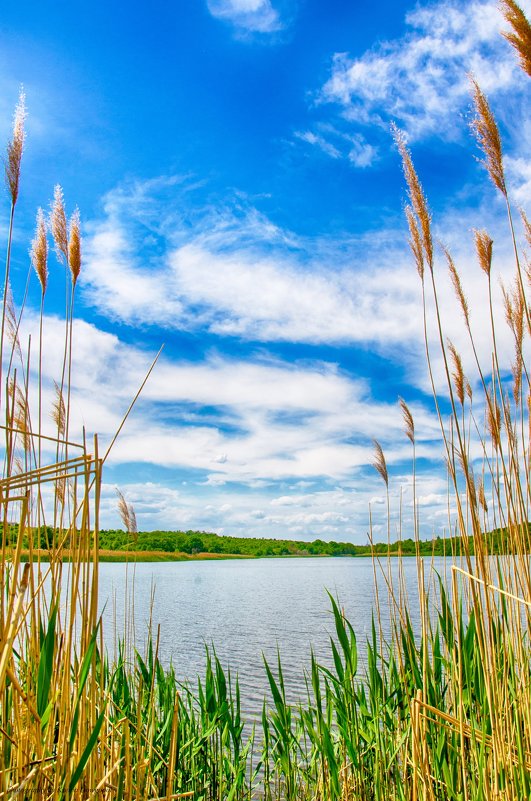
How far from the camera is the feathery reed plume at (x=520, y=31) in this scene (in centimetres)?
175

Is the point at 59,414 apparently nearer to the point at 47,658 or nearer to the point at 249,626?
the point at 47,658

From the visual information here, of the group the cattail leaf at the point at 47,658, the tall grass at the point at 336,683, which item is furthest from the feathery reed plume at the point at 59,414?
the cattail leaf at the point at 47,658

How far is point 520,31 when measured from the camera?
176cm

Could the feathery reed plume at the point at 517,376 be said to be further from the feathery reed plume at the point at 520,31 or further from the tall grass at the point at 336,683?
the feathery reed plume at the point at 520,31

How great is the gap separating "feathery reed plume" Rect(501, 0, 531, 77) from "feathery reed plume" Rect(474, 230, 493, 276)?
2.47ft

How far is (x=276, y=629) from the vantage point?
1547 cm

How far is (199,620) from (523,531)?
16794 mm

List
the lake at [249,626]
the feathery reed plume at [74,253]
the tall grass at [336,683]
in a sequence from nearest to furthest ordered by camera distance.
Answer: the tall grass at [336,683], the feathery reed plume at [74,253], the lake at [249,626]

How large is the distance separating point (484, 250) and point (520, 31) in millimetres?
862

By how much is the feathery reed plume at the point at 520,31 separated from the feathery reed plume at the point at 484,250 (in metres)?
0.75

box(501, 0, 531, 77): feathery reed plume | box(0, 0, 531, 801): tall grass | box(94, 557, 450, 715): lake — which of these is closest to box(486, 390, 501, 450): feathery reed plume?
box(0, 0, 531, 801): tall grass

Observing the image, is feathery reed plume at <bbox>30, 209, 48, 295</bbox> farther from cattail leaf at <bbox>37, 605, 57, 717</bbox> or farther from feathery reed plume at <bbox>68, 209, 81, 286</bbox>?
cattail leaf at <bbox>37, 605, 57, 717</bbox>

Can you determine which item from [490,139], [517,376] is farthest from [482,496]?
[490,139]

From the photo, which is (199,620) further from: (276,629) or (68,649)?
(68,649)
